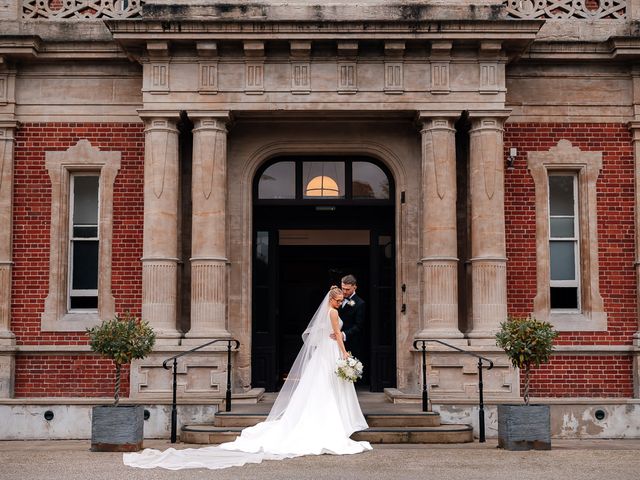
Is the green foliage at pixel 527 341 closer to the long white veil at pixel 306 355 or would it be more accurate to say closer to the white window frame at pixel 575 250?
the long white veil at pixel 306 355

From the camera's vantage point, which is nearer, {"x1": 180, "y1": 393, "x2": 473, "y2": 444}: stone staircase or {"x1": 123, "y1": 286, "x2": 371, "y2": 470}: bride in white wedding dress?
{"x1": 123, "y1": 286, "x2": 371, "y2": 470}: bride in white wedding dress

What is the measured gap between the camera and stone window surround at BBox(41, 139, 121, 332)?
1658 centimetres

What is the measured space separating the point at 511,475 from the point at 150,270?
708 centimetres

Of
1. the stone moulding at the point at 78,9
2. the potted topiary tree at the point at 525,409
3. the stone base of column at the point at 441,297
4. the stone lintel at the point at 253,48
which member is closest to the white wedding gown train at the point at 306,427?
the potted topiary tree at the point at 525,409

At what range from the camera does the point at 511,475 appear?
35.1 ft

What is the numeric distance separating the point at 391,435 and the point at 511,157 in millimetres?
5528

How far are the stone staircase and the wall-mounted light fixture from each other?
14.6ft

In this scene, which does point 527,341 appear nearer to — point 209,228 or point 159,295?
point 209,228

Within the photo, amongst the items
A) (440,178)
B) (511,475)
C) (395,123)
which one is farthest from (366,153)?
(511,475)

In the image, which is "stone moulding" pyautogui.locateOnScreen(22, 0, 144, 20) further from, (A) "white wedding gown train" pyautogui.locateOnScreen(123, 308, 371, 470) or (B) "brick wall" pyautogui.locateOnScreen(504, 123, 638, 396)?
(B) "brick wall" pyautogui.locateOnScreen(504, 123, 638, 396)

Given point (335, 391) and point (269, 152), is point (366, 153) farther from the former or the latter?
point (335, 391)

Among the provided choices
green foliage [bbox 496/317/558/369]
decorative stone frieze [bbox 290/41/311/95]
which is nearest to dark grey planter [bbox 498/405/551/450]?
green foliage [bbox 496/317/558/369]

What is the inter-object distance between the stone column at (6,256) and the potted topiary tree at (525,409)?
788 centimetres

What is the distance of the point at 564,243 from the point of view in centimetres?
1703
